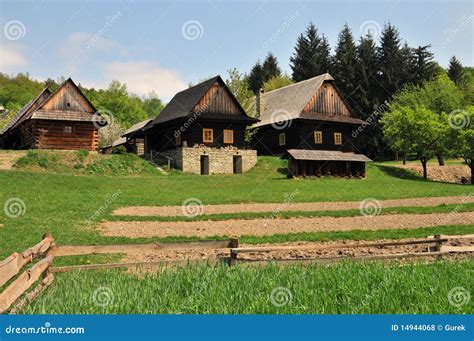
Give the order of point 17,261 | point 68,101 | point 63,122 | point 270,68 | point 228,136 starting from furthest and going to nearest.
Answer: point 270,68, point 228,136, point 68,101, point 63,122, point 17,261

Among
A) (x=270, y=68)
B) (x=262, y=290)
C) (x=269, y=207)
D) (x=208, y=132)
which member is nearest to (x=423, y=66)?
(x=270, y=68)

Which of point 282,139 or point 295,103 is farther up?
point 295,103

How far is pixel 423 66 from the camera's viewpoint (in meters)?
68.6

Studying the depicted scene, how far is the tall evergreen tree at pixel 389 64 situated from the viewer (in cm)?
6756

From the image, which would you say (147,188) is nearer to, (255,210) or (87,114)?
(255,210)

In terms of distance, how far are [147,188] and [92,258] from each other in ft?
51.3

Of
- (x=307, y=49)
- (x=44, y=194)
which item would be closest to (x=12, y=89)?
(x=307, y=49)

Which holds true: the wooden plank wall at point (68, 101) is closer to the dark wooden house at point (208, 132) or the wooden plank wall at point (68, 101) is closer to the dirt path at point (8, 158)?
the dirt path at point (8, 158)

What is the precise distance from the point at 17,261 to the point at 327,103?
41.9 m

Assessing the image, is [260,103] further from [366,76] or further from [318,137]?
[366,76]

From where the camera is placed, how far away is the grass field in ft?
20.3

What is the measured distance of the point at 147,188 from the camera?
27812mm

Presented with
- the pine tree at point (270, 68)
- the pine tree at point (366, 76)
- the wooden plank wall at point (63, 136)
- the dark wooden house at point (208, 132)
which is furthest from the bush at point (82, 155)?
the pine tree at point (270, 68)

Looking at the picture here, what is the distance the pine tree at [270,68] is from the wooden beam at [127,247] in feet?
245
